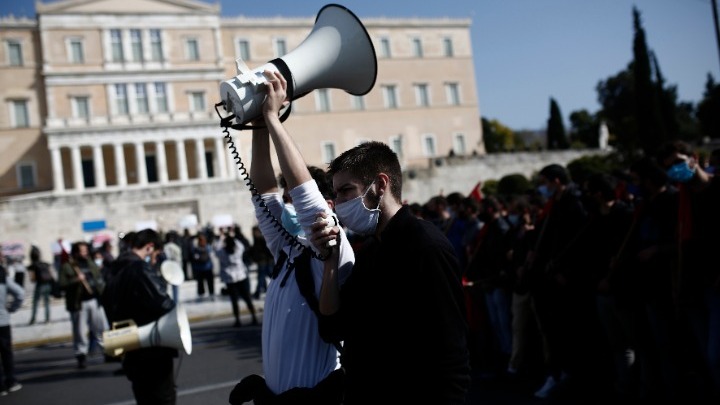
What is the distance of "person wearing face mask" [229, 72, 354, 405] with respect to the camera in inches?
98.6

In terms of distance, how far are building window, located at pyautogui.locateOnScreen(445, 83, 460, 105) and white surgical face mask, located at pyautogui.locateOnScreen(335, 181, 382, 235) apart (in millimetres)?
65861

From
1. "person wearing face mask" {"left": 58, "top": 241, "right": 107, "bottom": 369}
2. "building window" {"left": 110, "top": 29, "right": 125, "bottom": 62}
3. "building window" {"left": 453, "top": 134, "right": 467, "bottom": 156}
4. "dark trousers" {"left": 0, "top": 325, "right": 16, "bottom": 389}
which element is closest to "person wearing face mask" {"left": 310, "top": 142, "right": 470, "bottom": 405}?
"dark trousers" {"left": 0, "top": 325, "right": 16, "bottom": 389}

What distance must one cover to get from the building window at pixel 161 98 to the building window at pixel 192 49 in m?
3.85

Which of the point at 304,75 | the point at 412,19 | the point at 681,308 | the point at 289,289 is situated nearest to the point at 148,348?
the point at 289,289

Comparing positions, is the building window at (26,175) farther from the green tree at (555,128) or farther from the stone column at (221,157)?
the green tree at (555,128)

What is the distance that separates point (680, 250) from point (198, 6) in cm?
5785

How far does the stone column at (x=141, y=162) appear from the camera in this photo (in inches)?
2095

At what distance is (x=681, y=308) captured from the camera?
17.0 ft

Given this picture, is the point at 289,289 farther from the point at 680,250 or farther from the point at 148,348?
the point at 680,250

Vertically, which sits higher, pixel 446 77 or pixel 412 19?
pixel 412 19

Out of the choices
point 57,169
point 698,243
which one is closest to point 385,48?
point 57,169

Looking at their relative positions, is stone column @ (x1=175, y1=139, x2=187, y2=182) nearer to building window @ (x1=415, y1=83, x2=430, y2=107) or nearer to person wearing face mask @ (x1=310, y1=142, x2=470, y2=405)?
building window @ (x1=415, y1=83, x2=430, y2=107)

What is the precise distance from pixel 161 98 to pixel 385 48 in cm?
2284

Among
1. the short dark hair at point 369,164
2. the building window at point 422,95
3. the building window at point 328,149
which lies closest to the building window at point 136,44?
the building window at point 328,149
